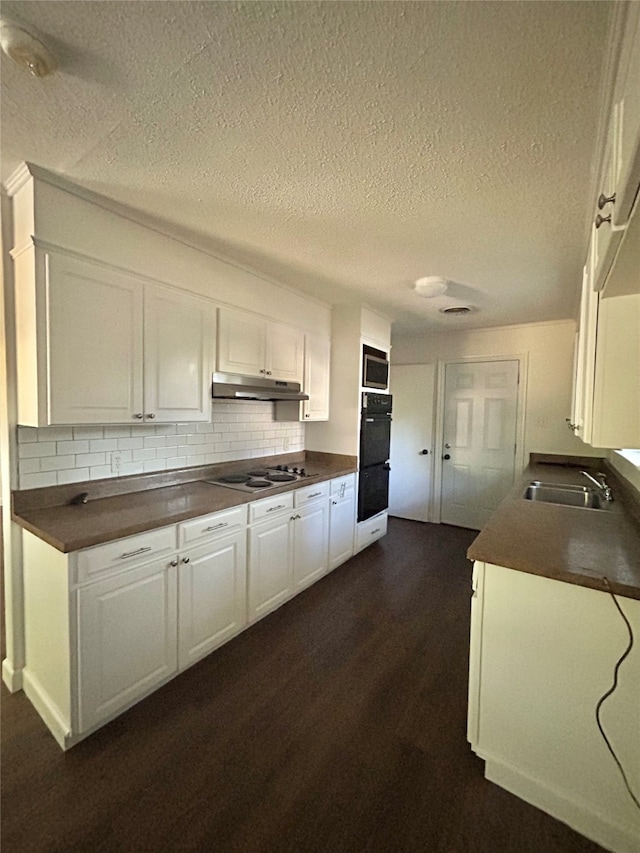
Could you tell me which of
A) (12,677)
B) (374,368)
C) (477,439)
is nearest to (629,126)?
(374,368)

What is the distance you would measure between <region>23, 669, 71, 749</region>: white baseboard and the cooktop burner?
4.26ft

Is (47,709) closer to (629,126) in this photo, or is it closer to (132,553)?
(132,553)

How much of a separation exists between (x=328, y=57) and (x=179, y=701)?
8.43 ft

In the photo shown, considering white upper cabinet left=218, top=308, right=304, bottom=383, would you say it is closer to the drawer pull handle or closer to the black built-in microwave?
the black built-in microwave

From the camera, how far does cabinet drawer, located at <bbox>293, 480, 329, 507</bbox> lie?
8.82ft

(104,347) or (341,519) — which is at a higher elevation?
(104,347)

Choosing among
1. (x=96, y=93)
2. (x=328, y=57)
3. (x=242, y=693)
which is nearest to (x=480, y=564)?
(x=242, y=693)

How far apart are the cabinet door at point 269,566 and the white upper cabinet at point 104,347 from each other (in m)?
0.90

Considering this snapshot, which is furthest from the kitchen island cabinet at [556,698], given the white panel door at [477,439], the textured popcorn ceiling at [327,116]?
the white panel door at [477,439]

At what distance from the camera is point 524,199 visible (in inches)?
66.7

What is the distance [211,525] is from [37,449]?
947 millimetres

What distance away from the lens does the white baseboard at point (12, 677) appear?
5.95 feet

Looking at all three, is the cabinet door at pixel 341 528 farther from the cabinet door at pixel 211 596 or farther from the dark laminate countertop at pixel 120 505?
the cabinet door at pixel 211 596

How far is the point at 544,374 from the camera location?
12.9 feet
